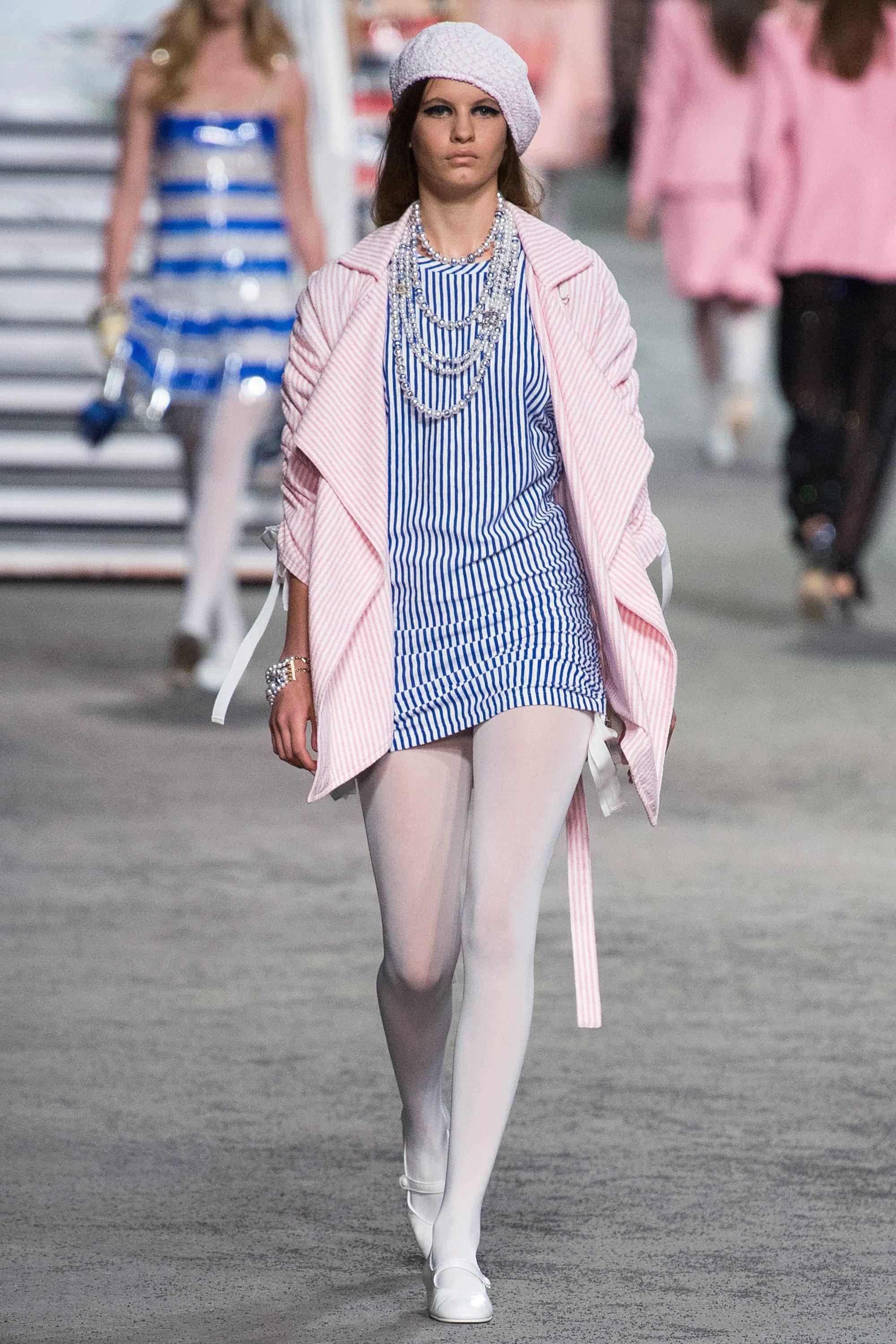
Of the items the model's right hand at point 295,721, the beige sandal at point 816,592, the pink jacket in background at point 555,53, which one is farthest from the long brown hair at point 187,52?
the pink jacket in background at point 555,53

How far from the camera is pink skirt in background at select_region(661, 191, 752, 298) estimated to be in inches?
519

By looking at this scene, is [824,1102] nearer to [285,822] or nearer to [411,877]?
[411,877]

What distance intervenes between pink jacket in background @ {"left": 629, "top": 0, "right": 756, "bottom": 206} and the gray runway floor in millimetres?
5717

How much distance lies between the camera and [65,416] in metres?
10.8

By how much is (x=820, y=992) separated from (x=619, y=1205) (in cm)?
120

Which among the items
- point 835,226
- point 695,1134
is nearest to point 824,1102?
point 695,1134

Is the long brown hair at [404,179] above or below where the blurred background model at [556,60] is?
above

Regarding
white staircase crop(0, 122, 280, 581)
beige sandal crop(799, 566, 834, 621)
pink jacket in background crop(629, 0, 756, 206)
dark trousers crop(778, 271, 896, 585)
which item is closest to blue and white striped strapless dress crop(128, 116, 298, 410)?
white staircase crop(0, 122, 280, 581)

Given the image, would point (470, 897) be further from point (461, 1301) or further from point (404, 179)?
point (404, 179)

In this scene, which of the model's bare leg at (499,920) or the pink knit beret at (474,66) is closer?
the model's bare leg at (499,920)

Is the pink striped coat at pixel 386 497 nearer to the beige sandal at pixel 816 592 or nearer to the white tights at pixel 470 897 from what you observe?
the white tights at pixel 470 897

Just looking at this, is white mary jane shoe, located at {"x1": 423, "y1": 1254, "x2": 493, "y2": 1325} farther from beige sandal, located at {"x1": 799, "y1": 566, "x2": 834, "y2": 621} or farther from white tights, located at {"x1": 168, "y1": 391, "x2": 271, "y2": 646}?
beige sandal, located at {"x1": 799, "y1": 566, "x2": 834, "y2": 621}

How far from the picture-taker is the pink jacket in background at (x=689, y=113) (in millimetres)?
12703

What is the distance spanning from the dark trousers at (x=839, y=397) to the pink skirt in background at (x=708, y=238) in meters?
3.96
